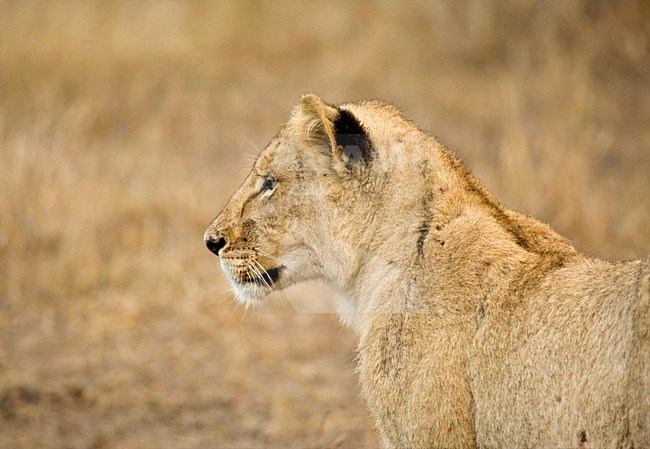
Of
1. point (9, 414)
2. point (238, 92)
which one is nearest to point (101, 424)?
point (9, 414)

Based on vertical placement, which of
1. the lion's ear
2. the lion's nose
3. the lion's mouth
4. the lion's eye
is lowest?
the lion's mouth

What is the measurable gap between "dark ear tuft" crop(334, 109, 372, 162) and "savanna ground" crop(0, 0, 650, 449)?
0.90m

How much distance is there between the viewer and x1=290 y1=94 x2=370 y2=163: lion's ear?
365 cm

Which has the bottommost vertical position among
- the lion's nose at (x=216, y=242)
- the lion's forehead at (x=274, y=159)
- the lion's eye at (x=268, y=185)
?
the lion's nose at (x=216, y=242)

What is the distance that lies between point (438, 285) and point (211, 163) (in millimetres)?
6605

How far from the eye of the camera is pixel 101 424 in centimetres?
579

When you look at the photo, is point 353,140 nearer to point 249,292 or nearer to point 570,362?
point 249,292

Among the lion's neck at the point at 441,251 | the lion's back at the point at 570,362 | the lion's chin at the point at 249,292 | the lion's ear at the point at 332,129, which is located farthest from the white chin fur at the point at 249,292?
the lion's back at the point at 570,362

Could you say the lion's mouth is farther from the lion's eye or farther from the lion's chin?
the lion's eye

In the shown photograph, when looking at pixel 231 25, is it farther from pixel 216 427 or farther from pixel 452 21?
pixel 216 427

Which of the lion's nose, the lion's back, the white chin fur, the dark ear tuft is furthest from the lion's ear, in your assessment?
the lion's back

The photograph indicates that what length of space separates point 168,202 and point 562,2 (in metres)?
5.41

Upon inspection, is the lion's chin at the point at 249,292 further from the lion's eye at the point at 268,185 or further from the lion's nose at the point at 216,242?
the lion's eye at the point at 268,185

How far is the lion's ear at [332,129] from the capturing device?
3.65m
